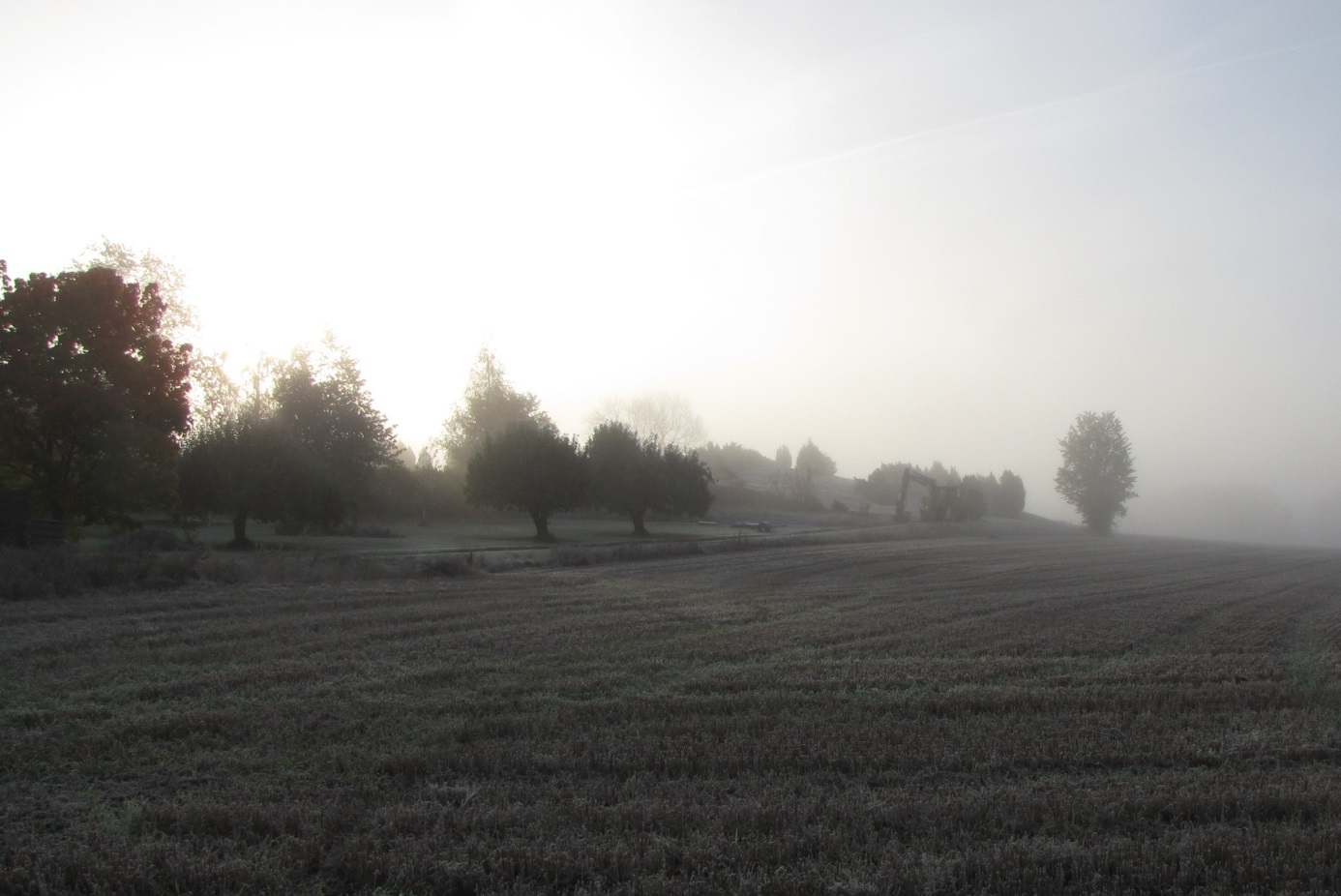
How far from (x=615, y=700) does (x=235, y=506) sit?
98.4ft

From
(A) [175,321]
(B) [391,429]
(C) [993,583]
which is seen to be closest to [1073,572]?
(C) [993,583]

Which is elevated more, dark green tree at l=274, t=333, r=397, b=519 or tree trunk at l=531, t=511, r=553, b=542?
dark green tree at l=274, t=333, r=397, b=519

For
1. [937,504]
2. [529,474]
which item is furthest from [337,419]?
[937,504]

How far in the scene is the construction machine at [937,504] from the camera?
6322cm

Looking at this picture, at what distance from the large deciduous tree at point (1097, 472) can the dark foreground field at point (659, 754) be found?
73.0m

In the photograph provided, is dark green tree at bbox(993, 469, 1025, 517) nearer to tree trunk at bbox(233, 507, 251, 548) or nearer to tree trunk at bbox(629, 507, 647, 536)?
tree trunk at bbox(629, 507, 647, 536)

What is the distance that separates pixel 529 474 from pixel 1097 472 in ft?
208

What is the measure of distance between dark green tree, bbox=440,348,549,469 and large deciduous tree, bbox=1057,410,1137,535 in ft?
174

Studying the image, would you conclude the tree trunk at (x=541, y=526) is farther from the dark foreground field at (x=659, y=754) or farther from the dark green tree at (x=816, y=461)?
the dark green tree at (x=816, y=461)

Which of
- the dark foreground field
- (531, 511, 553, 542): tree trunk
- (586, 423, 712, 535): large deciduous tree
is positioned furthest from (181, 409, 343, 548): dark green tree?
the dark foreground field

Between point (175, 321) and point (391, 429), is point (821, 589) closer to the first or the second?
point (391, 429)

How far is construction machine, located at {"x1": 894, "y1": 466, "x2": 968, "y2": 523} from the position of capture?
63.2 m

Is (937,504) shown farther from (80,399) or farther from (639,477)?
(80,399)

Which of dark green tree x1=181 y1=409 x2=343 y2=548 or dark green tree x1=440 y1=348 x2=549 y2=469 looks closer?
dark green tree x1=181 y1=409 x2=343 y2=548
